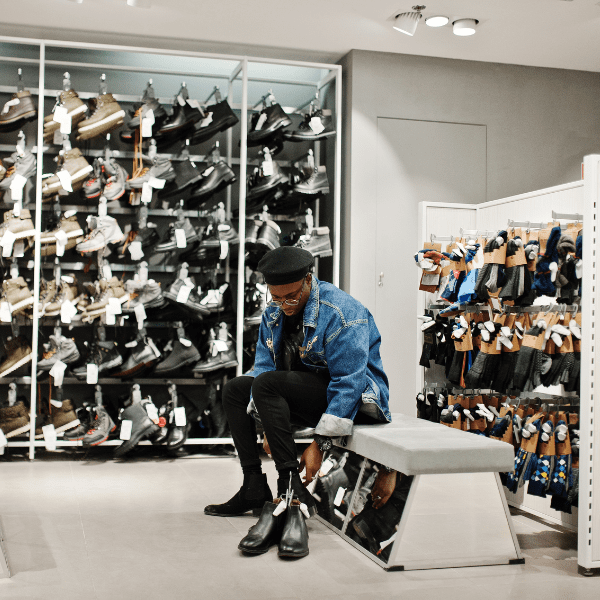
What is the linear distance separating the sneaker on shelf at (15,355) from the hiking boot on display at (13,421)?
8.6 inches

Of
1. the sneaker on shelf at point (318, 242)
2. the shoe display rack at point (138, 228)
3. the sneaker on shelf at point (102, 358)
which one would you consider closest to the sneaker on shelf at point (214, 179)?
the shoe display rack at point (138, 228)

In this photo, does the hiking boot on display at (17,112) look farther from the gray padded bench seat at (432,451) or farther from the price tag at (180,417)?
the gray padded bench seat at (432,451)

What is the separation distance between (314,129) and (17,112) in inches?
75.5

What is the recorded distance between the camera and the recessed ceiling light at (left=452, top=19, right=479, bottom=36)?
15.6 ft

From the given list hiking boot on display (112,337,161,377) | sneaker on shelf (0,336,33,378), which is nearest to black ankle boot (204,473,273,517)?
hiking boot on display (112,337,161,377)

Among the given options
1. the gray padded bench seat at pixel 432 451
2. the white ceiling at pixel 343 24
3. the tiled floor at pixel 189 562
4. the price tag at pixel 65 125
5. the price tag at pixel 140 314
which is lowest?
the tiled floor at pixel 189 562

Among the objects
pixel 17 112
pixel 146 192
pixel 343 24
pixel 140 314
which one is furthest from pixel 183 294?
pixel 343 24

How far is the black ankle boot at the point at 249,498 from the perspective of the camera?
334 cm

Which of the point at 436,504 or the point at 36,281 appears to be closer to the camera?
the point at 436,504

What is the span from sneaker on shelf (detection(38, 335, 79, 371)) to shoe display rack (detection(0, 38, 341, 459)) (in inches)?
0.5

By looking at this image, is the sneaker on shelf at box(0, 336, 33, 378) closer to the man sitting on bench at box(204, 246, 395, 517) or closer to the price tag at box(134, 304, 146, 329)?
the price tag at box(134, 304, 146, 329)

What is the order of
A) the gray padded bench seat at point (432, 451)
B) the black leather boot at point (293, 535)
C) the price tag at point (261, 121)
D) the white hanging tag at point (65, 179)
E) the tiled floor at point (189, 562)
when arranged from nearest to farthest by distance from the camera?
1. the tiled floor at point (189, 562)
2. the gray padded bench seat at point (432, 451)
3. the black leather boot at point (293, 535)
4. the white hanging tag at point (65, 179)
5. the price tag at point (261, 121)

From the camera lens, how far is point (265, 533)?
2.84 m

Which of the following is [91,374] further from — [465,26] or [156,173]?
[465,26]
